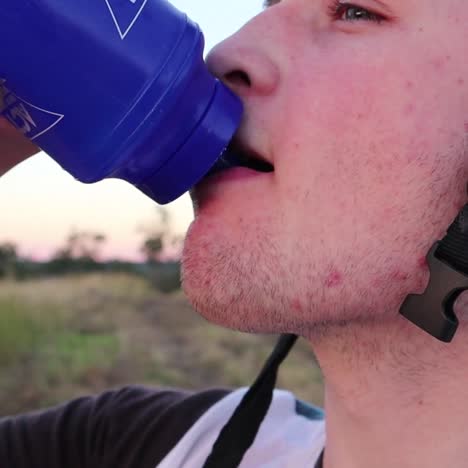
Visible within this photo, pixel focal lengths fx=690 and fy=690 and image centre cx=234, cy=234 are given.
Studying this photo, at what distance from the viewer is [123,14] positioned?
0.85 m

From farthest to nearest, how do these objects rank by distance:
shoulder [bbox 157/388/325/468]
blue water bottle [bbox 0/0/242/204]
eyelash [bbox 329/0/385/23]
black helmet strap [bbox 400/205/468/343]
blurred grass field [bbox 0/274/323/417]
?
blurred grass field [bbox 0/274/323/417], shoulder [bbox 157/388/325/468], eyelash [bbox 329/0/385/23], black helmet strap [bbox 400/205/468/343], blue water bottle [bbox 0/0/242/204]

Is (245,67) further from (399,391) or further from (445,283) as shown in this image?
(399,391)

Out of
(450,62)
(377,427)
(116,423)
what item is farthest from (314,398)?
(450,62)

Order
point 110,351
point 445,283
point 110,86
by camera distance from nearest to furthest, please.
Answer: point 110,86, point 445,283, point 110,351

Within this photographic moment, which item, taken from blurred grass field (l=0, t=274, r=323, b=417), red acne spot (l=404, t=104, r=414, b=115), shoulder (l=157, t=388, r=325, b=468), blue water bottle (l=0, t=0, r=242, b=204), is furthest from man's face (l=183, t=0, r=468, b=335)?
blurred grass field (l=0, t=274, r=323, b=417)

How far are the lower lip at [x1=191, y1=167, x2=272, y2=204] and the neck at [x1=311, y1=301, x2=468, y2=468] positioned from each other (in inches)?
11.4

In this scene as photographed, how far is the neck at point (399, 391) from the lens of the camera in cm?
109

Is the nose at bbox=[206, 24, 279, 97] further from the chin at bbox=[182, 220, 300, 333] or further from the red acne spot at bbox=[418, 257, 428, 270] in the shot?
the red acne spot at bbox=[418, 257, 428, 270]

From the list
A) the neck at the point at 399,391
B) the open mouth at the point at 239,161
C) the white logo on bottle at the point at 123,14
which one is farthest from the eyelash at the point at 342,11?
the neck at the point at 399,391

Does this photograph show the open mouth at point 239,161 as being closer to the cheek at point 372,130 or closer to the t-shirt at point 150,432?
the cheek at point 372,130

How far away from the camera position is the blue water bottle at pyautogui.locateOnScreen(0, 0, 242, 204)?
82 centimetres

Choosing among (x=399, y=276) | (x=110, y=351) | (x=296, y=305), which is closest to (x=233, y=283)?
(x=296, y=305)

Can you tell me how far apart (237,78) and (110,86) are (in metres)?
0.28

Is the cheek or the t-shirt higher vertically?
the cheek
